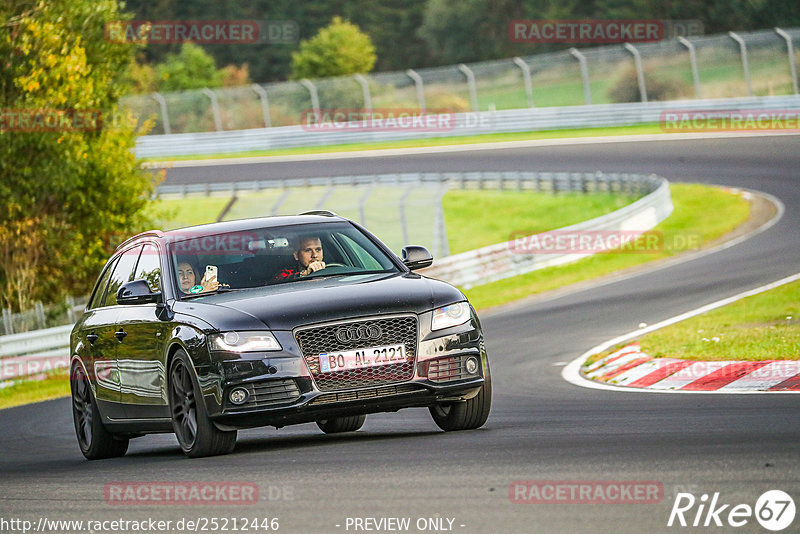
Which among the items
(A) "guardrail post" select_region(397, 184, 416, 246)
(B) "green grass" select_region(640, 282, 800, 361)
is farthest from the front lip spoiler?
(A) "guardrail post" select_region(397, 184, 416, 246)

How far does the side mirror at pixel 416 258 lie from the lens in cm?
976

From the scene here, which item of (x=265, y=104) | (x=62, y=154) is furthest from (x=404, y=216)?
(x=265, y=104)

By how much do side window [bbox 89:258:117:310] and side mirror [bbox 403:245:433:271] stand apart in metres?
2.56

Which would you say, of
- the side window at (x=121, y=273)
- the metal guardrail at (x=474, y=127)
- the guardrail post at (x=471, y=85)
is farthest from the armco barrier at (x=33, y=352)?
the guardrail post at (x=471, y=85)

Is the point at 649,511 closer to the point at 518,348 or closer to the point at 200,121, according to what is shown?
the point at 518,348

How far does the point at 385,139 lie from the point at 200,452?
4703 centimetres

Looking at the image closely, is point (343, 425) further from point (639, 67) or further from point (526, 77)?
point (526, 77)

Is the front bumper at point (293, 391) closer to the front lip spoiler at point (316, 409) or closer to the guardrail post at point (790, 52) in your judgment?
the front lip spoiler at point (316, 409)

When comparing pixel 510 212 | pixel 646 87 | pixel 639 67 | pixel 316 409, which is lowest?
pixel 510 212

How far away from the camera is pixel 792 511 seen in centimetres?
535

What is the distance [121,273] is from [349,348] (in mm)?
2881

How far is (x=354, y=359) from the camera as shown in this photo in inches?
331

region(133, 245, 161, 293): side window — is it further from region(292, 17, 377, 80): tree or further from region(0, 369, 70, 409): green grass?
region(292, 17, 377, 80): tree

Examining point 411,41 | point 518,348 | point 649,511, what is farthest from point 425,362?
point 411,41
